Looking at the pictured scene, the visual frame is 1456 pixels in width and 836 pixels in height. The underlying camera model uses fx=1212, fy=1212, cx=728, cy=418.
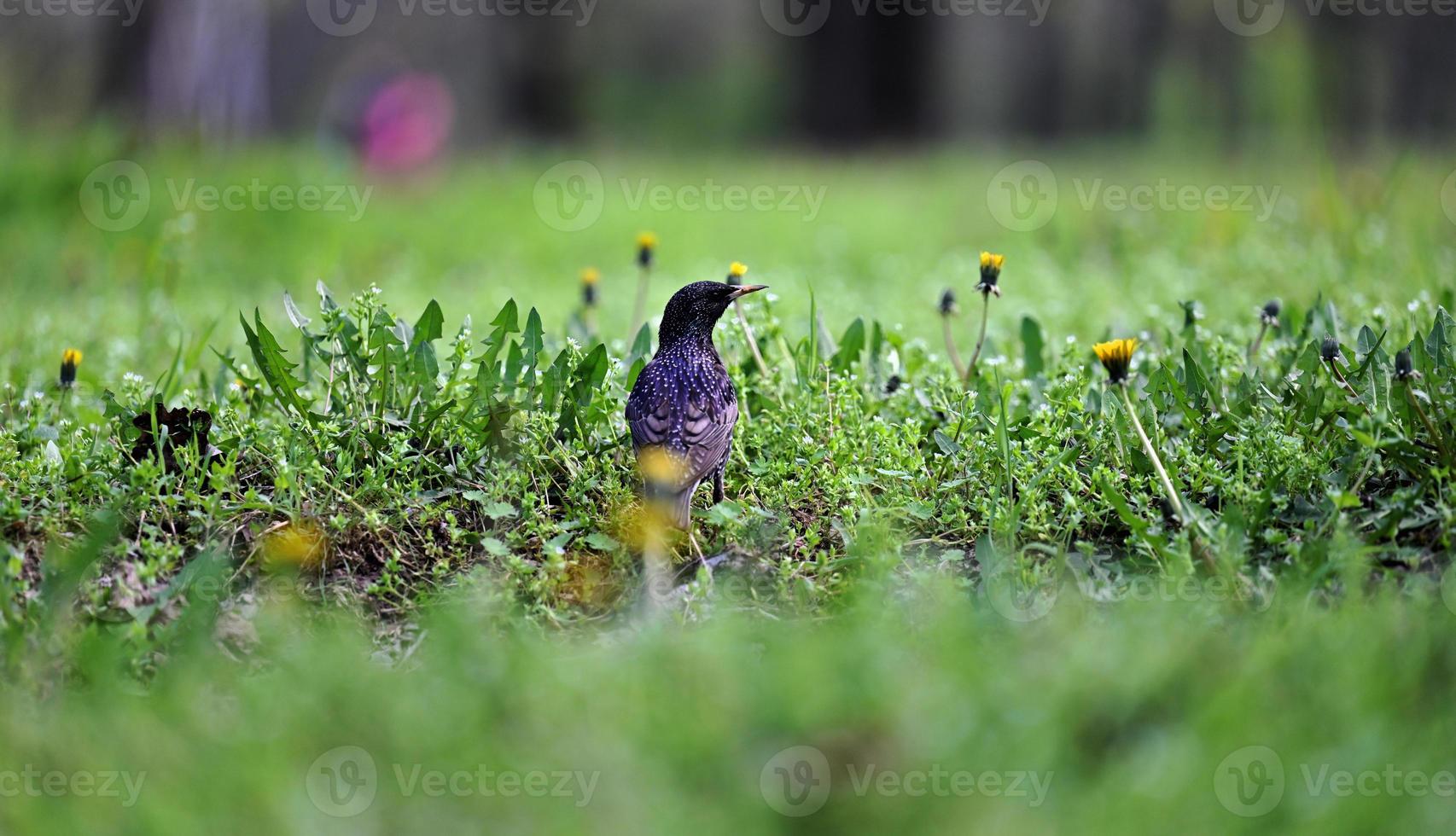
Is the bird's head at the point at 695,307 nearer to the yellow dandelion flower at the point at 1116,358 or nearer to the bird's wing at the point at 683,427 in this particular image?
the bird's wing at the point at 683,427

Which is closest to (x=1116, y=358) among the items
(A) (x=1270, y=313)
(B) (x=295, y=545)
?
(A) (x=1270, y=313)

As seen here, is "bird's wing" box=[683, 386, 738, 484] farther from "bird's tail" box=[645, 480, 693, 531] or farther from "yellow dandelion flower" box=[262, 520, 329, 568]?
"yellow dandelion flower" box=[262, 520, 329, 568]

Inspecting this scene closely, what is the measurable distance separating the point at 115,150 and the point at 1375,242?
24.3 ft

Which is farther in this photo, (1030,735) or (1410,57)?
(1410,57)

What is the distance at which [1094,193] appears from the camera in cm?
948

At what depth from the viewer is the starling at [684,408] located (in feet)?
10.1

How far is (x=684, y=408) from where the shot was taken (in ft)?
10.5

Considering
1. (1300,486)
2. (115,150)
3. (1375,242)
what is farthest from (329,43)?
(1300,486)

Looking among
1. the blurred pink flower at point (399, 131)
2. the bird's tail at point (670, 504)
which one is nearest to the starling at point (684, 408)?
the bird's tail at point (670, 504)

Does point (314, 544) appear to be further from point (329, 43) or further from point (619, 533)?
point (329, 43)

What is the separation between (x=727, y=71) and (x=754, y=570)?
104ft

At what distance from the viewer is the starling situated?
3.07 m

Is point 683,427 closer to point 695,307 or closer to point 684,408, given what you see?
point 684,408

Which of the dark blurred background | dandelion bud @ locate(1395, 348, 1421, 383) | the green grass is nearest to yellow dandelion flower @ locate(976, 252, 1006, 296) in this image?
the green grass
